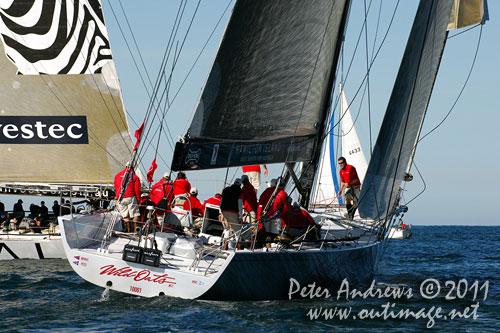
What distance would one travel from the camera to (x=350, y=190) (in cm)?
1628

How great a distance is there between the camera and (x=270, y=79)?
12.6 meters

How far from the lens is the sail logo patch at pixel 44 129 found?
21672 mm

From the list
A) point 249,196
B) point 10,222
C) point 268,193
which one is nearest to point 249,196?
point 249,196

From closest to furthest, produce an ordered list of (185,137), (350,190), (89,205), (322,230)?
(185,137) → (322,230) → (350,190) → (89,205)

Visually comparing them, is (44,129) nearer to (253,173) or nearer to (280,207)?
(253,173)

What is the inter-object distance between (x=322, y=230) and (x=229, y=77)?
3741 millimetres

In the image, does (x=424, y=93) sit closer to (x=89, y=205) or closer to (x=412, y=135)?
(x=412, y=135)

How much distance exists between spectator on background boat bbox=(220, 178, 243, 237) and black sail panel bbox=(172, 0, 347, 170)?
1.56 feet

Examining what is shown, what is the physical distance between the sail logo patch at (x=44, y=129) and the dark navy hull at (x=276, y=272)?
38.3 ft

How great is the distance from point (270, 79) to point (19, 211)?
12.6m

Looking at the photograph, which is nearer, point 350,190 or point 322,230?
point 322,230

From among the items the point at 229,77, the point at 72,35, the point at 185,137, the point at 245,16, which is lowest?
the point at 185,137

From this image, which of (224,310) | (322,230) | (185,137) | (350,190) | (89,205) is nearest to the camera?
(224,310)

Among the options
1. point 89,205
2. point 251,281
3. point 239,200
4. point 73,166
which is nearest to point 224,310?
point 251,281
